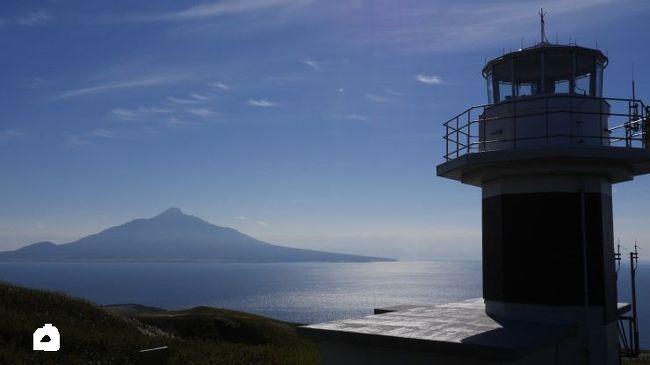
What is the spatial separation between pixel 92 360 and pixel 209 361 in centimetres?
354

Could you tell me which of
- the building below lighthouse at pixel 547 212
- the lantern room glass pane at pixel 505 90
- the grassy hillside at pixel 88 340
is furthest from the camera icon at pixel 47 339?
the lantern room glass pane at pixel 505 90

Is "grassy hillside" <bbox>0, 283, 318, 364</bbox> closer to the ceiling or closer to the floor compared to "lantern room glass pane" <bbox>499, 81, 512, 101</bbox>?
closer to the floor

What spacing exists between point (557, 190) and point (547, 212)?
0.57 metres

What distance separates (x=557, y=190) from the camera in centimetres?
1255

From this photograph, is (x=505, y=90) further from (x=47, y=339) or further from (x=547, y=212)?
(x=47, y=339)

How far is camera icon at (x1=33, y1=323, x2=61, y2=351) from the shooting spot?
1681cm

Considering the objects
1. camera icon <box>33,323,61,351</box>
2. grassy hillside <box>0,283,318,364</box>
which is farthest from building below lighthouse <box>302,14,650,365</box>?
camera icon <box>33,323,61,351</box>

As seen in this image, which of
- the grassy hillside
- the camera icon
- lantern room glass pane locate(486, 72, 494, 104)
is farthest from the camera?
the camera icon

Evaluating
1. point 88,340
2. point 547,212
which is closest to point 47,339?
point 88,340

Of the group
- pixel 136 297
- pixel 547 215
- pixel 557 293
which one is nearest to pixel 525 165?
pixel 547 215

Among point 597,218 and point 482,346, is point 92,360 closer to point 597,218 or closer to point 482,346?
point 482,346

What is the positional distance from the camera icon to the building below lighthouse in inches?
385

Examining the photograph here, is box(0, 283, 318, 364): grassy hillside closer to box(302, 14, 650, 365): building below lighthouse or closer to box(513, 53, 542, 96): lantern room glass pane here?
box(302, 14, 650, 365): building below lighthouse

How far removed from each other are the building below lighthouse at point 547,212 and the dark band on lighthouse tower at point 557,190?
0.08 feet
